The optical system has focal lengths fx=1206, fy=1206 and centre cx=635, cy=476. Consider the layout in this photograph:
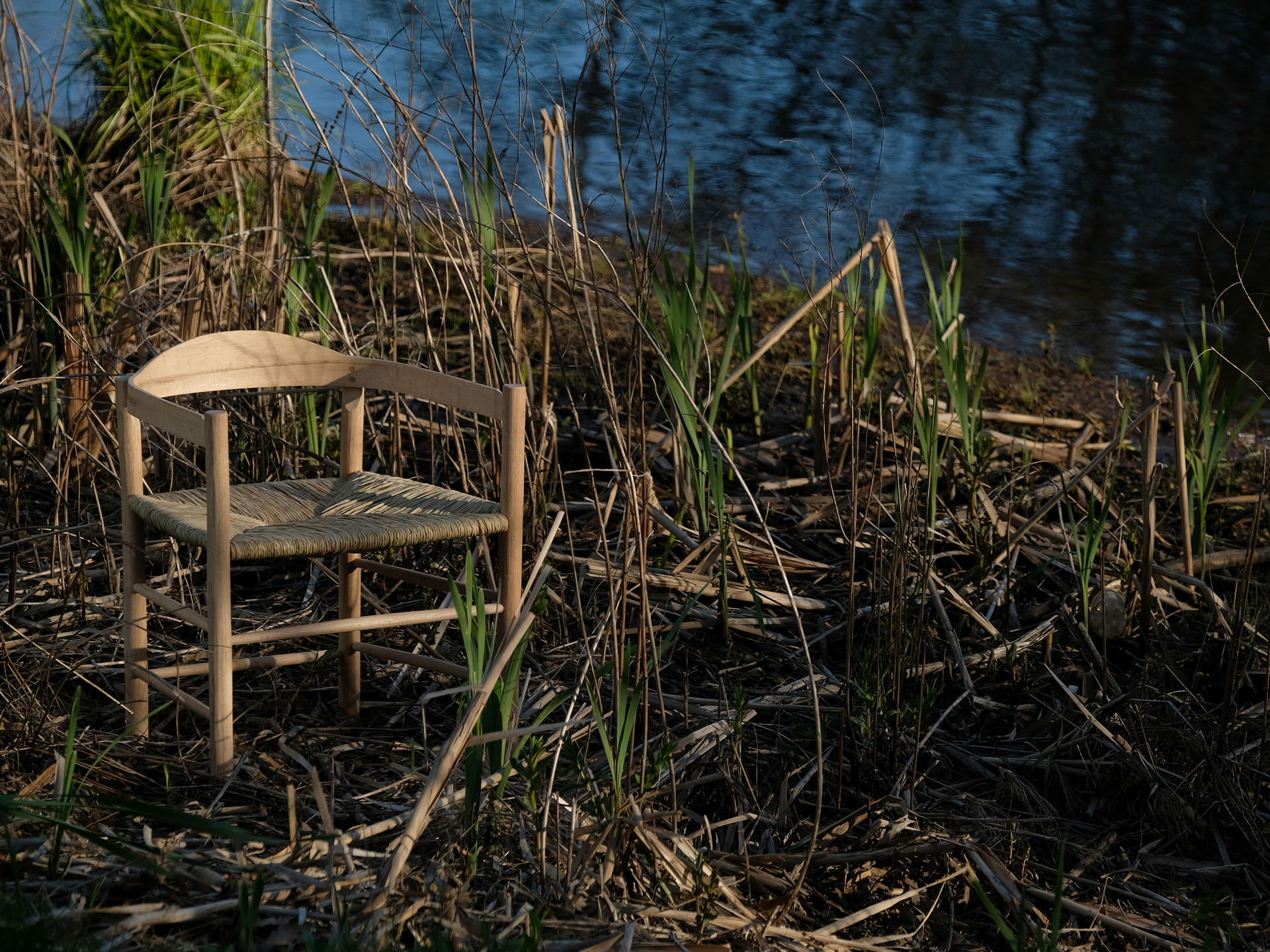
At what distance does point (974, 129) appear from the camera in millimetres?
7102

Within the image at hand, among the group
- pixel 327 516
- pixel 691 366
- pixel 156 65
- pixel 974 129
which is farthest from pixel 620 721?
pixel 974 129

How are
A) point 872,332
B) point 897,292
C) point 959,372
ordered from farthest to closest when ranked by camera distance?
point 872,332 < point 897,292 < point 959,372

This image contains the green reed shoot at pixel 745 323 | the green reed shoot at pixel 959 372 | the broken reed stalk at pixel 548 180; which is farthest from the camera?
the green reed shoot at pixel 745 323

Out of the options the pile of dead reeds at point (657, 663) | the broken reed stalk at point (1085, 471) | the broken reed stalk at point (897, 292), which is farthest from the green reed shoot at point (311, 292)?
the broken reed stalk at point (1085, 471)

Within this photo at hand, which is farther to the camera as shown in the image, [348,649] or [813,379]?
[813,379]

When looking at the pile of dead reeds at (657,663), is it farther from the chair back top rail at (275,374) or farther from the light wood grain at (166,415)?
the light wood grain at (166,415)

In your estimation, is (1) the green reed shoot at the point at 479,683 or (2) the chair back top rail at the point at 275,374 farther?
(2) the chair back top rail at the point at 275,374

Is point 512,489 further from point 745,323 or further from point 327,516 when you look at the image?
point 745,323

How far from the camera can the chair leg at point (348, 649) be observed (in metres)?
2.20

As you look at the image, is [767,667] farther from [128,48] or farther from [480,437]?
[128,48]

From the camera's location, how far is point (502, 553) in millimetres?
2018

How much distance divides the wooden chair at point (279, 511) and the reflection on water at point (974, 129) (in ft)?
1.92

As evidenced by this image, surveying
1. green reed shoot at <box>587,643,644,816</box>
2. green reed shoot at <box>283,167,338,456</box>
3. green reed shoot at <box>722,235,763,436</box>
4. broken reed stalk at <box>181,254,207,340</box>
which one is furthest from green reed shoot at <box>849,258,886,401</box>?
broken reed stalk at <box>181,254,207,340</box>

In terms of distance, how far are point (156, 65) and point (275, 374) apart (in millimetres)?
2310
